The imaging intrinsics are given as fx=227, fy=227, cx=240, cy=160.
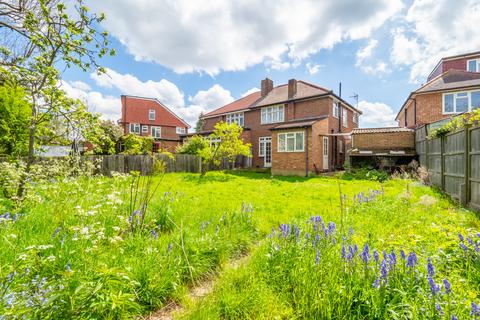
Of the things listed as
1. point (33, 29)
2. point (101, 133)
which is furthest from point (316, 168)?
point (33, 29)

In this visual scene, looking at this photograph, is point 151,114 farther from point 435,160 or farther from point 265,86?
point 435,160

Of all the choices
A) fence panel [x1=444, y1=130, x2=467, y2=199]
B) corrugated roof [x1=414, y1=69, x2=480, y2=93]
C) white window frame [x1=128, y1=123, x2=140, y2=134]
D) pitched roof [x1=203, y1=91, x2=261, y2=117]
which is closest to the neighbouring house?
white window frame [x1=128, y1=123, x2=140, y2=134]

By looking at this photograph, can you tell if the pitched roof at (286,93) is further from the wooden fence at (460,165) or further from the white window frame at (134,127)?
the white window frame at (134,127)

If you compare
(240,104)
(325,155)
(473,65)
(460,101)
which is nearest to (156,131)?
(240,104)

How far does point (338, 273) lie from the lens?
92.5 inches

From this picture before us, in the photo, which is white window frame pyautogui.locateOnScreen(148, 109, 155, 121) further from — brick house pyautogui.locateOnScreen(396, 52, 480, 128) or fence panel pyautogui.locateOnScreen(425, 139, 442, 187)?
fence panel pyautogui.locateOnScreen(425, 139, 442, 187)

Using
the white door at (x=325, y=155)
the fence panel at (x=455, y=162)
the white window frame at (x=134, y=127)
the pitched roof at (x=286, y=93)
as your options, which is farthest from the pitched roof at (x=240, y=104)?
the fence panel at (x=455, y=162)

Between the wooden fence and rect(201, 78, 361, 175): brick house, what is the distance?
8342mm

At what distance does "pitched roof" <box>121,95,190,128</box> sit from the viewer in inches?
1368

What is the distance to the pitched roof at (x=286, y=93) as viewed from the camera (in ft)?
66.4

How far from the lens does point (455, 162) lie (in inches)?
260

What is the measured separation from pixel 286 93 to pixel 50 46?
21.4 m

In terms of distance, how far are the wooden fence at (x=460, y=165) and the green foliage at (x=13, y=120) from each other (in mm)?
14190

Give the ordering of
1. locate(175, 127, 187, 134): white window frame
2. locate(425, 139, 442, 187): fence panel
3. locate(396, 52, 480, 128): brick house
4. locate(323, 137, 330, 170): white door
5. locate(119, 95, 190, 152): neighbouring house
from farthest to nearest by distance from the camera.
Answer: locate(175, 127, 187, 134): white window frame, locate(119, 95, 190, 152): neighbouring house, locate(323, 137, 330, 170): white door, locate(396, 52, 480, 128): brick house, locate(425, 139, 442, 187): fence panel
